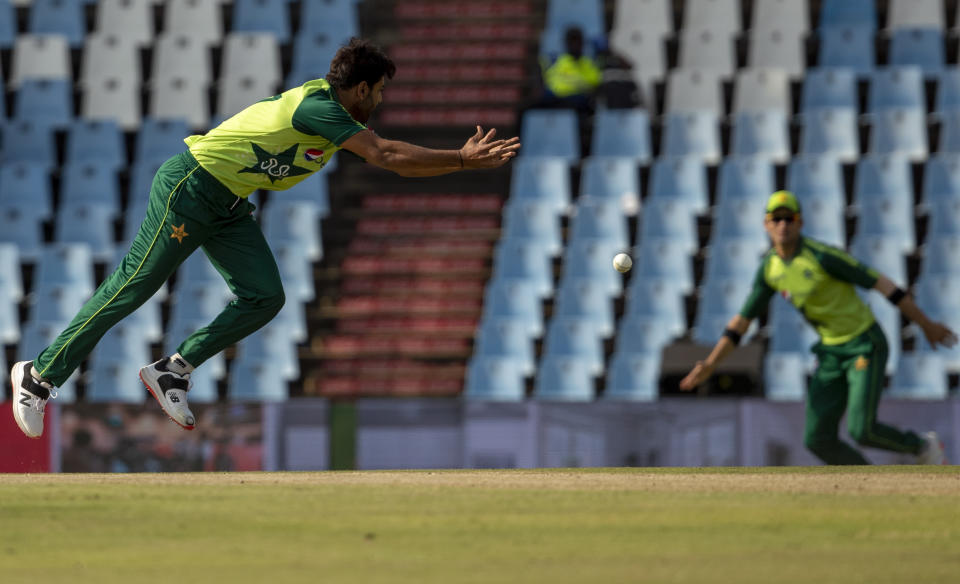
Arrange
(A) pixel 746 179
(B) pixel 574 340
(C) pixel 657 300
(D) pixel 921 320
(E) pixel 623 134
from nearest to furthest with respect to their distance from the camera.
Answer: (D) pixel 921 320, (B) pixel 574 340, (C) pixel 657 300, (A) pixel 746 179, (E) pixel 623 134

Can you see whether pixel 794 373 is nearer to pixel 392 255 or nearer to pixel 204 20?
pixel 392 255

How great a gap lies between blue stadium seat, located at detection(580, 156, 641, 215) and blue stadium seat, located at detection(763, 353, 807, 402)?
2.51 m

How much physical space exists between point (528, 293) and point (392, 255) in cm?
167

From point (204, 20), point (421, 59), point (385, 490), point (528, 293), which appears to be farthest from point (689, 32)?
point (385, 490)

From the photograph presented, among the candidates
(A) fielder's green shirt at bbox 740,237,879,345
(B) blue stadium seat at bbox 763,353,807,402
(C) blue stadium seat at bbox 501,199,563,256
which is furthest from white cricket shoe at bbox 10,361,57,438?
(C) blue stadium seat at bbox 501,199,563,256

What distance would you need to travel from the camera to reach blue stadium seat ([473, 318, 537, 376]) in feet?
44.6

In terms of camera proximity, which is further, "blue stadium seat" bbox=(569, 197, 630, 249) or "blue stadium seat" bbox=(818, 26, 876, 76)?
"blue stadium seat" bbox=(818, 26, 876, 76)

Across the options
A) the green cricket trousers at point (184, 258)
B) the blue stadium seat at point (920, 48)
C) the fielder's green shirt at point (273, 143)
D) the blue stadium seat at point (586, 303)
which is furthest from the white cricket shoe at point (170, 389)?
the blue stadium seat at point (920, 48)

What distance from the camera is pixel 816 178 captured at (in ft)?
48.1

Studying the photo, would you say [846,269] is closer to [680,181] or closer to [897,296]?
[897,296]

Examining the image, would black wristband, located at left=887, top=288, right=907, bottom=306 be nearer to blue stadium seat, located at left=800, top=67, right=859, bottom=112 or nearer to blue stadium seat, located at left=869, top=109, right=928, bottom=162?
blue stadium seat, located at left=869, top=109, right=928, bottom=162

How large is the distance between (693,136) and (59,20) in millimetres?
7860

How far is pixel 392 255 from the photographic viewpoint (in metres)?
14.9

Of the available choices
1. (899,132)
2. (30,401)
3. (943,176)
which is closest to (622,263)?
(30,401)
